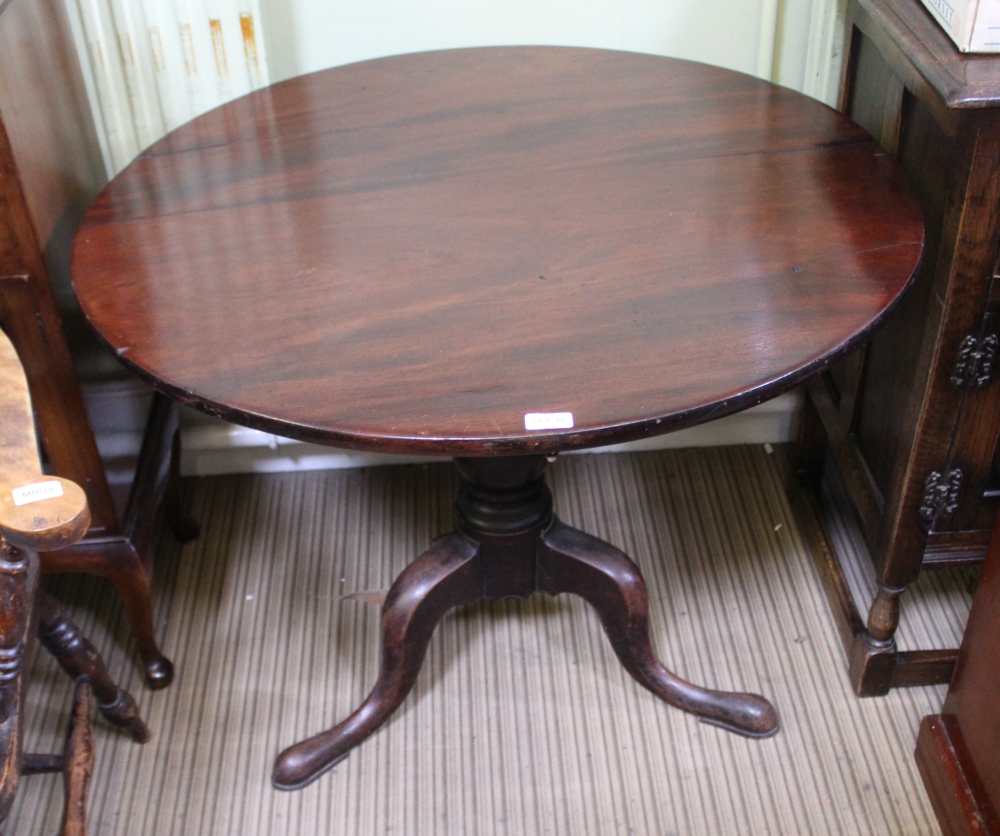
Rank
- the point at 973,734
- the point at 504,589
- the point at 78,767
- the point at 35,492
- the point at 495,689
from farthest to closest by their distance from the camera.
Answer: the point at 495,689, the point at 504,589, the point at 973,734, the point at 78,767, the point at 35,492

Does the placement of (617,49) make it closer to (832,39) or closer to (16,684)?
(832,39)

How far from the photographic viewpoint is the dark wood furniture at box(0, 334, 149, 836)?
31.9 inches

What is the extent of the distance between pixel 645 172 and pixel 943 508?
51 cm

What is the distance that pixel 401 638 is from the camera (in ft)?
4.63

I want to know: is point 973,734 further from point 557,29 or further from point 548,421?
point 557,29

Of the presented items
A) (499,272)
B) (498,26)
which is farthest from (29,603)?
(498,26)

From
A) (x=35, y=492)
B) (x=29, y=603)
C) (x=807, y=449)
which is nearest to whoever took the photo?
(x=35, y=492)

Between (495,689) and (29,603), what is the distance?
68 cm

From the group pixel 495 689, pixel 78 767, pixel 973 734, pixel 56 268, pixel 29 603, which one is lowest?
pixel 495 689

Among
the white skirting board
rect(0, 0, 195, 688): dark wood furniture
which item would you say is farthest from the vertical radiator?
the white skirting board

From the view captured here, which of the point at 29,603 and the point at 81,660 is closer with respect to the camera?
the point at 29,603

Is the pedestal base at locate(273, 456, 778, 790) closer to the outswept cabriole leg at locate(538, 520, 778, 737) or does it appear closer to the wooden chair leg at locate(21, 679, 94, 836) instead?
the outswept cabriole leg at locate(538, 520, 778, 737)

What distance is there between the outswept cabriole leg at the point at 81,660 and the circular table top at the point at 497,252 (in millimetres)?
367

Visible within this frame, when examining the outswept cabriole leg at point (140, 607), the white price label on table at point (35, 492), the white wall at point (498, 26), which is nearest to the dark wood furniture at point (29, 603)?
the white price label on table at point (35, 492)
